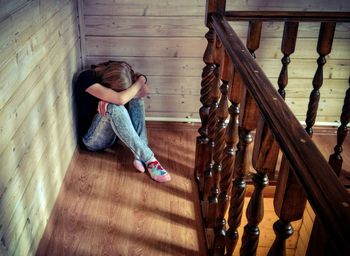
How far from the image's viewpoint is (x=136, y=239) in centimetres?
199

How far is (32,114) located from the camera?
175 cm

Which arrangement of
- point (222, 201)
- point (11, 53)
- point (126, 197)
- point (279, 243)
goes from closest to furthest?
point (279, 243)
point (11, 53)
point (222, 201)
point (126, 197)

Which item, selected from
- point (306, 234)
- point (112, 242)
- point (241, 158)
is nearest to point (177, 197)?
point (112, 242)

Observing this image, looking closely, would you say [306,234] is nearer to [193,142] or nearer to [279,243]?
[193,142]

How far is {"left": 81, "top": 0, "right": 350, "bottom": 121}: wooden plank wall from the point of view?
8.76ft

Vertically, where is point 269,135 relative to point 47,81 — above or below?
above

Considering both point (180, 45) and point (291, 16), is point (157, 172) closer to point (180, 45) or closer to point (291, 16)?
point (180, 45)

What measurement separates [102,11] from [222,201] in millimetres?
1625

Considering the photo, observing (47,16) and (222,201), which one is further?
(47,16)

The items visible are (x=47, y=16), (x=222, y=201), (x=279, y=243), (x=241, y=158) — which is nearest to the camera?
(x=279, y=243)

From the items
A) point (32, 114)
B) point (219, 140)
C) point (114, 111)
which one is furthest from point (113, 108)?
point (219, 140)

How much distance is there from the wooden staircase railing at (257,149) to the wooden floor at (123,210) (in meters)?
0.13

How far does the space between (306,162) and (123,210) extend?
1530mm

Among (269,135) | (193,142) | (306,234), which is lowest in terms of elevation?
(306,234)
